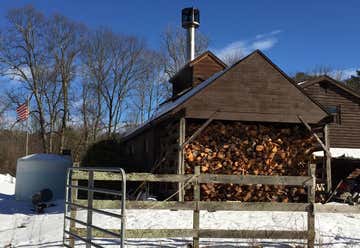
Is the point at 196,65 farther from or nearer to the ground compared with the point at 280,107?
farther from the ground

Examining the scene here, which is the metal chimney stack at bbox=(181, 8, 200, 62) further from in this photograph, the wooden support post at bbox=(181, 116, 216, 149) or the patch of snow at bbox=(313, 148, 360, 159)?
the wooden support post at bbox=(181, 116, 216, 149)

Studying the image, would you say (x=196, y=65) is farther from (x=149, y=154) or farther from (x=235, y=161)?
(x=235, y=161)

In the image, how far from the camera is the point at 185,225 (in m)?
11.1

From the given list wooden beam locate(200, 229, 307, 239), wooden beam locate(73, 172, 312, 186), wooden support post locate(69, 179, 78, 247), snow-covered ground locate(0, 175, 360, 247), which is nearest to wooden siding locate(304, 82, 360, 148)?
snow-covered ground locate(0, 175, 360, 247)

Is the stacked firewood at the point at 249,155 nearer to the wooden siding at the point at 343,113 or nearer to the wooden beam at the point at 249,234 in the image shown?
the wooden beam at the point at 249,234

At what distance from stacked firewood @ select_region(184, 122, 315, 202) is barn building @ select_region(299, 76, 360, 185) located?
31.5 feet

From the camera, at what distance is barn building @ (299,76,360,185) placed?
1005 inches

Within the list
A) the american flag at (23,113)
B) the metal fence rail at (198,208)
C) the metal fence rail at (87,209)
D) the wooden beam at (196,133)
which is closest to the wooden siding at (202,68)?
the wooden beam at (196,133)

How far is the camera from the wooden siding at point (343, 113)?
25.7 meters

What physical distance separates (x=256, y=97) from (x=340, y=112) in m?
11.8

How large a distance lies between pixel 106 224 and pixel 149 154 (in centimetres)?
843

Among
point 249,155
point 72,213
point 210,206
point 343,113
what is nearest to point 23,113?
point 343,113

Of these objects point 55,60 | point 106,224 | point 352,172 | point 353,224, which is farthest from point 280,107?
point 55,60

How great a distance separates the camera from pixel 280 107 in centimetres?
1602
